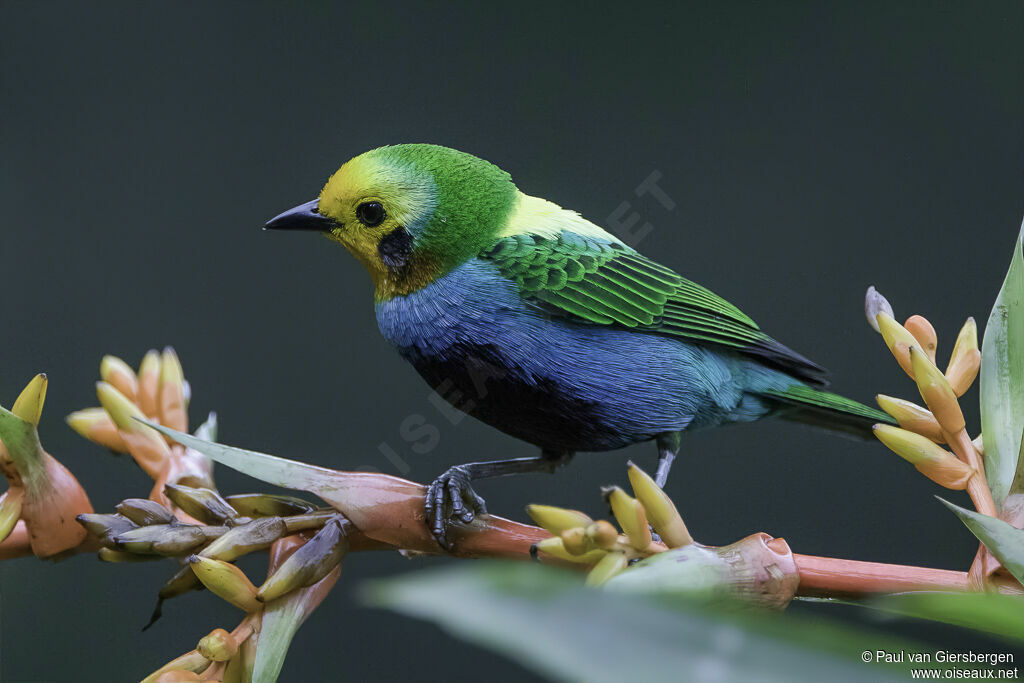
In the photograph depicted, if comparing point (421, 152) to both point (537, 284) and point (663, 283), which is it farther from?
point (663, 283)

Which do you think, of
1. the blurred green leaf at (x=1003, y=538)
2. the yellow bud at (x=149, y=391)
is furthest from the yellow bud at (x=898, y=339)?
the yellow bud at (x=149, y=391)

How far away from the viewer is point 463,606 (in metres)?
0.26

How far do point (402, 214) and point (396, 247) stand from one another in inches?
1.3

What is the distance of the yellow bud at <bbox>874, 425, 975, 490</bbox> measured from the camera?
53 cm

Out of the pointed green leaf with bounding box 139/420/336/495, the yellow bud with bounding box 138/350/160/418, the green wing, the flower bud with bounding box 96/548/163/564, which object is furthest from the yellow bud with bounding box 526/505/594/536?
the yellow bud with bounding box 138/350/160/418

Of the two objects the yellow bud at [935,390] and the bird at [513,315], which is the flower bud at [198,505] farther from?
the yellow bud at [935,390]

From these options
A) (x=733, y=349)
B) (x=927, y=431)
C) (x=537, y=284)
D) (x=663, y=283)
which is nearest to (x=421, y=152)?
(x=537, y=284)

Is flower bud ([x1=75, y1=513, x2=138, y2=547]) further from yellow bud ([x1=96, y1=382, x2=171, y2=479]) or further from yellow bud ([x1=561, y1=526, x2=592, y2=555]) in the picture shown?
yellow bud ([x1=561, y1=526, x2=592, y2=555])

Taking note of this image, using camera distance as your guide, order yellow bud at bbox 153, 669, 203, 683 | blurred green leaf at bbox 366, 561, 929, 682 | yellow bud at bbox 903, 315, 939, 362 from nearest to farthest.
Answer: blurred green leaf at bbox 366, 561, 929, 682, yellow bud at bbox 153, 669, 203, 683, yellow bud at bbox 903, 315, 939, 362

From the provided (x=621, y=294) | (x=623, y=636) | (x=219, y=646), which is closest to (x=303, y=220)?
(x=621, y=294)

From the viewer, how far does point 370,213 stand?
800mm

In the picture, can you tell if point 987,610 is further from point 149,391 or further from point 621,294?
point 149,391

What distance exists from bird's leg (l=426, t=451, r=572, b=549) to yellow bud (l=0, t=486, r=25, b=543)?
264mm

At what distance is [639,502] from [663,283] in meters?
0.45
